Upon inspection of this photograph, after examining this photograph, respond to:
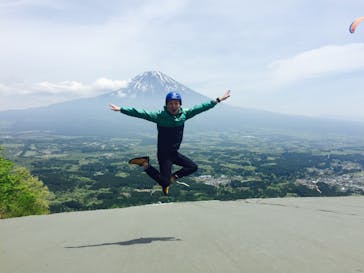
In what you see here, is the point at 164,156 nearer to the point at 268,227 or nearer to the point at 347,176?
the point at 268,227

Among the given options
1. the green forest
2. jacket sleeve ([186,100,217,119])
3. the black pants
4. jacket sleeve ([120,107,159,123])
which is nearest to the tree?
the green forest

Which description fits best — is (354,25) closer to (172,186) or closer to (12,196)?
(12,196)

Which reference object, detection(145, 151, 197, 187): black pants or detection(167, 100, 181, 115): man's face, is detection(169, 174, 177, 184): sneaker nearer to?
detection(145, 151, 197, 187): black pants

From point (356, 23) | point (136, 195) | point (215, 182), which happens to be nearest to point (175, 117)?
point (356, 23)

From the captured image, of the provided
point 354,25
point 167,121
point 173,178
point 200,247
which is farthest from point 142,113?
point 354,25

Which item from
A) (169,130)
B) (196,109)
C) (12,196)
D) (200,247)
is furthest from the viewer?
(12,196)

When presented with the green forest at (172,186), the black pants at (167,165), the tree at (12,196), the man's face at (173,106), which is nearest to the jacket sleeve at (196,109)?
the man's face at (173,106)
